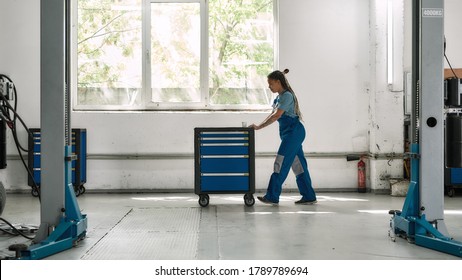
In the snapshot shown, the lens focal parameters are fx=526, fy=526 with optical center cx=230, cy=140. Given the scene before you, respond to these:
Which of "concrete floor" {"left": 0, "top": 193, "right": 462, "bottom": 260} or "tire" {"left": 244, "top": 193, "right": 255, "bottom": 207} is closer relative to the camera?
"concrete floor" {"left": 0, "top": 193, "right": 462, "bottom": 260}

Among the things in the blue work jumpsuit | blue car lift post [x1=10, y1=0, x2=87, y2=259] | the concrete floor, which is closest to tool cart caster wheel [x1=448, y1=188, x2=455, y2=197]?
the concrete floor

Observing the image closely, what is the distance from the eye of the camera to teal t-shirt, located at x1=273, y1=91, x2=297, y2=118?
5254 millimetres

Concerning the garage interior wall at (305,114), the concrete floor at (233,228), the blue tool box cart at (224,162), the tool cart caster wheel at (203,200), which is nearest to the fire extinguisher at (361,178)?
the garage interior wall at (305,114)

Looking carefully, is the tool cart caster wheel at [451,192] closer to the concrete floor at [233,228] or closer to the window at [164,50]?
the concrete floor at [233,228]

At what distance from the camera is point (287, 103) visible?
5250mm

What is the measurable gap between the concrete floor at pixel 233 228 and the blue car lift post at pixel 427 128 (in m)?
0.21

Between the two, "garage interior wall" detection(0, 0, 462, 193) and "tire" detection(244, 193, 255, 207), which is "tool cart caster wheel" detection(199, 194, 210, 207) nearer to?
"tire" detection(244, 193, 255, 207)

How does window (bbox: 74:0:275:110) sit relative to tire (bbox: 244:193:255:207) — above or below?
above

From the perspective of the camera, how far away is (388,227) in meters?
4.18

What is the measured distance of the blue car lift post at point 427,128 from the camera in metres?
3.51

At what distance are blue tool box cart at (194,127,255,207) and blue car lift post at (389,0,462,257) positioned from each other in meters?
2.03

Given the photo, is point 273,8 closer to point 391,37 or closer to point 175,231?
point 391,37

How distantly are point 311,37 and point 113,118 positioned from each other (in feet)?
8.77

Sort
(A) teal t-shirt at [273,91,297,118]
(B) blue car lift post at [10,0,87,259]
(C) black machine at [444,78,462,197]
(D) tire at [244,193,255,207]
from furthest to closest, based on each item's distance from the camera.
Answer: (D) tire at [244,193,255,207]
(A) teal t-shirt at [273,91,297,118]
(C) black machine at [444,78,462,197]
(B) blue car lift post at [10,0,87,259]
